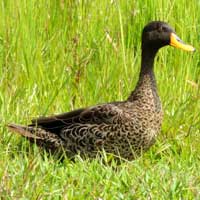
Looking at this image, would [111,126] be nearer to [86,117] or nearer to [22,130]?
[86,117]

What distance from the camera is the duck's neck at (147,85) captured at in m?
6.21

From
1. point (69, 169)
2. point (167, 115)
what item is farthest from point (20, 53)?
point (69, 169)

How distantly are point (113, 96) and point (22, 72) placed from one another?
26.7 inches

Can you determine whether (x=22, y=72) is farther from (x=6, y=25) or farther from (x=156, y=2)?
(x=156, y=2)

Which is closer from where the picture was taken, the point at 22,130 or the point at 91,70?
the point at 22,130

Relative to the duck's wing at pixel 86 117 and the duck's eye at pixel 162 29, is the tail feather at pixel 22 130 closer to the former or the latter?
the duck's wing at pixel 86 117

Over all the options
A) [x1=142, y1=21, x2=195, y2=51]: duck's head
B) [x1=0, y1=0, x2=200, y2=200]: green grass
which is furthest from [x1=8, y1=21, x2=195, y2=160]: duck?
[x1=0, y1=0, x2=200, y2=200]: green grass

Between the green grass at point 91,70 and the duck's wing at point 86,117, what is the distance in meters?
0.18

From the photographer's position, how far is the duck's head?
6367 mm

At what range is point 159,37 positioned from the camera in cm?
642

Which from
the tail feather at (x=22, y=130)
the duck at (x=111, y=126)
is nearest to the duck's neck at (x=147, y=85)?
the duck at (x=111, y=126)

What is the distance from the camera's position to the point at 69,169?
5422mm

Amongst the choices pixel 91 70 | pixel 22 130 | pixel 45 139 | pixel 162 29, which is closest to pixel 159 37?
pixel 162 29

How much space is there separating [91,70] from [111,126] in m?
0.87
